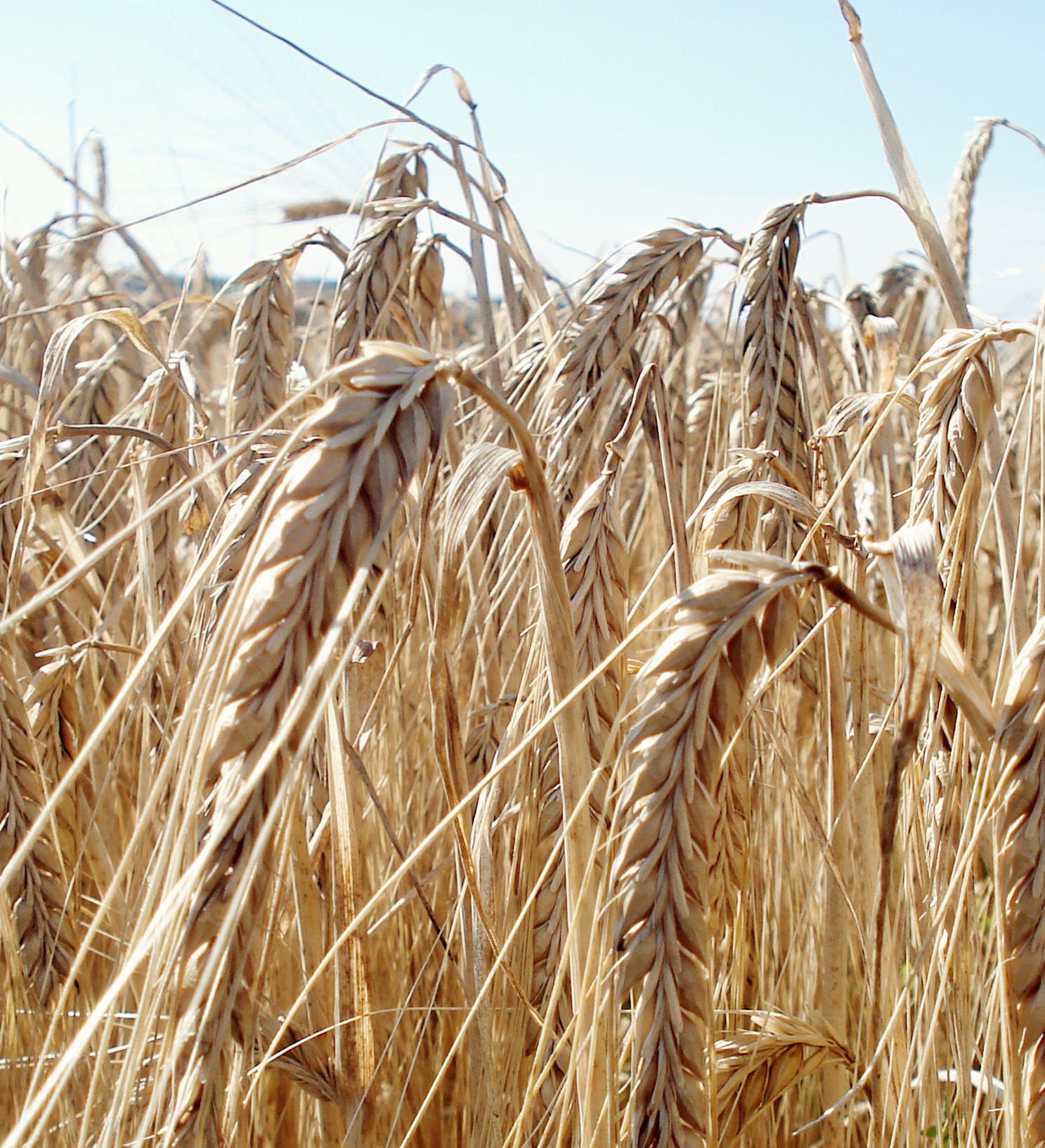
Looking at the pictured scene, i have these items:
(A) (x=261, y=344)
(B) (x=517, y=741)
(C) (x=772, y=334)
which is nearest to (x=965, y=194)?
(C) (x=772, y=334)

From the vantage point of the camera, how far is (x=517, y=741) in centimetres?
62

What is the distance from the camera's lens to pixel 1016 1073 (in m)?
0.44

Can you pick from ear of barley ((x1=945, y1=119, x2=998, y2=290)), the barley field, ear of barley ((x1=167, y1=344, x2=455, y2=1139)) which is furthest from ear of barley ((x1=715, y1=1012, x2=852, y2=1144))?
ear of barley ((x1=945, y1=119, x2=998, y2=290))

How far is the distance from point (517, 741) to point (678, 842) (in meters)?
0.22

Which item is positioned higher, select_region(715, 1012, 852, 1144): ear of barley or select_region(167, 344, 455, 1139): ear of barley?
select_region(167, 344, 455, 1139): ear of barley

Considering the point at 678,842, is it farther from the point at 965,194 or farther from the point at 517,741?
the point at 965,194

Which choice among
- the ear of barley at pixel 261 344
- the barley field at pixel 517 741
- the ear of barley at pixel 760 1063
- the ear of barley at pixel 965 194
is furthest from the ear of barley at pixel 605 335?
the ear of barley at pixel 965 194

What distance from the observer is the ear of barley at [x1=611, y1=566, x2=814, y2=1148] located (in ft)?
1.33

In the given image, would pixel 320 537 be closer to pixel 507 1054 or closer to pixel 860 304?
pixel 507 1054

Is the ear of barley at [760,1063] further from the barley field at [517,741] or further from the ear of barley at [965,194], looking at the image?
the ear of barley at [965,194]

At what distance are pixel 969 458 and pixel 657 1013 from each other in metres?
0.40

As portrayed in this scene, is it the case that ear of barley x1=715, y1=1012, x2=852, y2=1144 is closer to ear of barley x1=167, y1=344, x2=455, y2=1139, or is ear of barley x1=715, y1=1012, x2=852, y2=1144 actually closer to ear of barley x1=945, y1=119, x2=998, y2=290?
ear of barley x1=167, y1=344, x2=455, y2=1139

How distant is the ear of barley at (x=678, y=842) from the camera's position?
404mm

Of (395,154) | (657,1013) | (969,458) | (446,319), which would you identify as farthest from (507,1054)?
(446,319)
